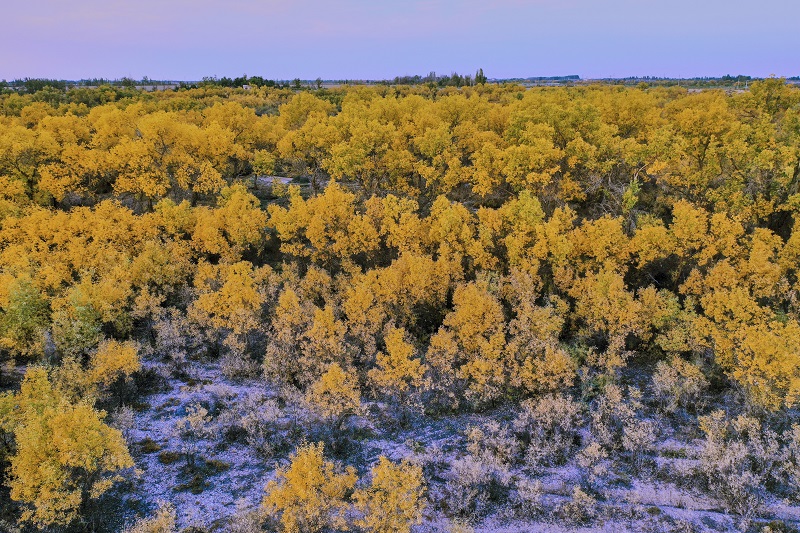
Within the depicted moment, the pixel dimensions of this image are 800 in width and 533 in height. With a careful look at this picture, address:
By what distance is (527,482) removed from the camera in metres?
27.5

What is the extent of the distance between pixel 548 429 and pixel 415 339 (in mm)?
13579

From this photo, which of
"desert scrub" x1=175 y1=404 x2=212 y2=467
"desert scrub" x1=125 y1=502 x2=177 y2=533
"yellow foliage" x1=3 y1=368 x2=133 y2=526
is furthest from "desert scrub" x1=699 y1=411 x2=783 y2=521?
"yellow foliage" x1=3 y1=368 x2=133 y2=526

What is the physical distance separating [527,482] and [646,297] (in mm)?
18383

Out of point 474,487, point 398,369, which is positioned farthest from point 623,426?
point 398,369

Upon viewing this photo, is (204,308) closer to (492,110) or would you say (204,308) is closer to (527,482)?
(527,482)

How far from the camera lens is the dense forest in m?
26.3

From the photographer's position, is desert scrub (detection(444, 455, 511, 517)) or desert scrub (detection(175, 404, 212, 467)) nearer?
desert scrub (detection(444, 455, 511, 517))

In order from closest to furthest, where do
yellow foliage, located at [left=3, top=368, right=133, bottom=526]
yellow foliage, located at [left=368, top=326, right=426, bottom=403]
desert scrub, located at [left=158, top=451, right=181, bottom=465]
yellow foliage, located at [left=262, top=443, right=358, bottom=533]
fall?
yellow foliage, located at [left=262, top=443, right=358, bottom=533], yellow foliage, located at [left=3, top=368, right=133, bottom=526], desert scrub, located at [left=158, top=451, right=181, bottom=465], yellow foliage, located at [left=368, top=326, right=426, bottom=403]

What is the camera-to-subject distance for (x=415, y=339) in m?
41.2

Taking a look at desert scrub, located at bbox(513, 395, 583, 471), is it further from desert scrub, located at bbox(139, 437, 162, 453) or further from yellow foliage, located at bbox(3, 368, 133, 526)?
desert scrub, located at bbox(139, 437, 162, 453)

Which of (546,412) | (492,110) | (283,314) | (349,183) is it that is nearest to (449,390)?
(546,412)

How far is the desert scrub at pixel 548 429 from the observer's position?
29.8 metres

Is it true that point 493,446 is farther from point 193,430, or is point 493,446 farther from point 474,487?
point 193,430

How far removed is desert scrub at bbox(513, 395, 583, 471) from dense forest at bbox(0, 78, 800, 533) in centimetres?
25
